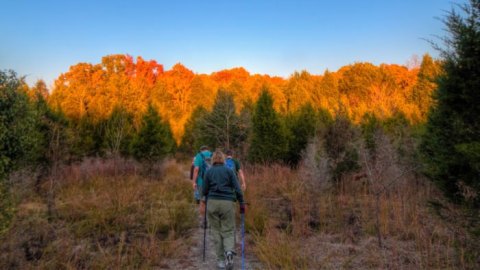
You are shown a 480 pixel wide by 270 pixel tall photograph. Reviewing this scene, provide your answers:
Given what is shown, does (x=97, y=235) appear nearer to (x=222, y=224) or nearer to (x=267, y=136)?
(x=222, y=224)

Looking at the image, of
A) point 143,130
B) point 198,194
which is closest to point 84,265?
point 198,194

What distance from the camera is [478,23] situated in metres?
3.89

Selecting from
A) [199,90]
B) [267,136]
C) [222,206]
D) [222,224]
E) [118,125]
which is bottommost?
[222,224]

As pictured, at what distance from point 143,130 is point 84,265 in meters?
14.4

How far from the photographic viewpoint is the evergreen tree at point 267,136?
658 inches

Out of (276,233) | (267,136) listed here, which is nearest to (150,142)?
(267,136)

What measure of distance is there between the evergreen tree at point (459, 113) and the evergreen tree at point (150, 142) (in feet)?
50.0

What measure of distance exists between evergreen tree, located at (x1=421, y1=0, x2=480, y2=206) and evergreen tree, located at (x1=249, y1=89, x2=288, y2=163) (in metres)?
12.1

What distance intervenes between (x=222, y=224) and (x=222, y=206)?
0.29m

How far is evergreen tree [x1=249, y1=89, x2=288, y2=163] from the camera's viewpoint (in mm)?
16703

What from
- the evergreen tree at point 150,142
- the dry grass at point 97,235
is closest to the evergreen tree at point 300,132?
the evergreen tree at point 150,142

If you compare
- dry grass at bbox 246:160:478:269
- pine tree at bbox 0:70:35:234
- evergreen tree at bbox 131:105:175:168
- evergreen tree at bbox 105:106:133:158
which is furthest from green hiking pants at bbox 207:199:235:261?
evergreen tree at bbox 105:106:133:158

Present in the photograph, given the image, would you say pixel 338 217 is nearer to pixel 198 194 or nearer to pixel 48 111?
pixel 198 194

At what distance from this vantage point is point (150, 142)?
1770 cm
